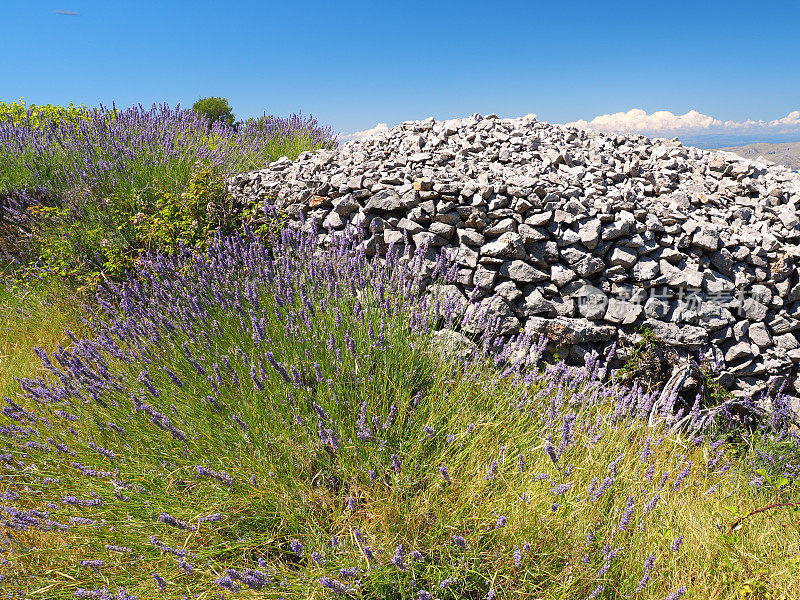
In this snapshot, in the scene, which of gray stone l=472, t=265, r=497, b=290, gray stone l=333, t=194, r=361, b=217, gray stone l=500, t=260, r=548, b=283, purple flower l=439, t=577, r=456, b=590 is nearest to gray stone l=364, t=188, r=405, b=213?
gray stone l=333, t=194, r=361, b=217

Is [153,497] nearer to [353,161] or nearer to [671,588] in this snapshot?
[671,588]

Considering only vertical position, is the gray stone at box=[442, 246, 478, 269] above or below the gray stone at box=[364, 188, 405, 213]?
below

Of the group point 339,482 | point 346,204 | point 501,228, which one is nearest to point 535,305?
point 501,228

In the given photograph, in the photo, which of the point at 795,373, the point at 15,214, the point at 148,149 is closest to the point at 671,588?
the point at 795,373

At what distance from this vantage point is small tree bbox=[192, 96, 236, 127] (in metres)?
13.8

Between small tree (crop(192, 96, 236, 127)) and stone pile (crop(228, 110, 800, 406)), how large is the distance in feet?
36.7

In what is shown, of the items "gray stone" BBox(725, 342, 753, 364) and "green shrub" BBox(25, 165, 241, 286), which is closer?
"gray stone" BBox(725, 342, 753, 364)

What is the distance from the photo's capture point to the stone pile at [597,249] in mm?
3750

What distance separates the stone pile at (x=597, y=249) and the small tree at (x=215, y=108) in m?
11.2

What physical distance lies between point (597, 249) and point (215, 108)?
13.5 metres

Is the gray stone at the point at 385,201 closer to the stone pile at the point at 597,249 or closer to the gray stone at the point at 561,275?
the stone pile at the point at 597,249

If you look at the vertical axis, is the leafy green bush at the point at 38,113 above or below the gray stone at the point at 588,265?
above

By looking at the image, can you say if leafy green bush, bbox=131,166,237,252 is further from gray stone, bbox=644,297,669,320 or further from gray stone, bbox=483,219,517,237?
gray stone, bbox=644,297,669,320

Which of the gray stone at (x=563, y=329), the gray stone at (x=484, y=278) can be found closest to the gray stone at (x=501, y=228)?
the gray stone at (x=484, y=278)
